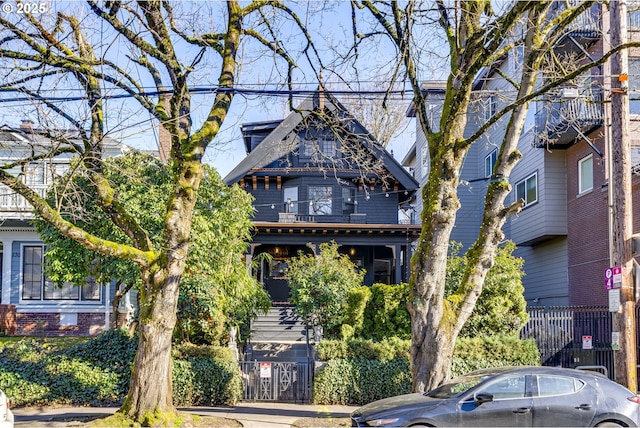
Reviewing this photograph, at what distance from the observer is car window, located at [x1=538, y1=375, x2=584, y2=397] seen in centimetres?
894

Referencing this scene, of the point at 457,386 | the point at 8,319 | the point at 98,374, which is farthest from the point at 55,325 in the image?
the point at 457,386

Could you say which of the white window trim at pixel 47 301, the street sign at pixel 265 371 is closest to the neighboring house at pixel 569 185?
the street sign at pixel 265 371

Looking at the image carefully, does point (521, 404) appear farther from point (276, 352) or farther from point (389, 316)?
point (276, 352)

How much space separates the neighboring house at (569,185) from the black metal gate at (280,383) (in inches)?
325

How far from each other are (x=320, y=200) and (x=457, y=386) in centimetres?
1769

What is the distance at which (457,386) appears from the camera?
921cm

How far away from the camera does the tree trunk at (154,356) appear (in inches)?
400

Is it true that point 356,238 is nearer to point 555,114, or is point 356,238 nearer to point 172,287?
point 555,114

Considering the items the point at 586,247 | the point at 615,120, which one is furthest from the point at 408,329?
the point at 586,247

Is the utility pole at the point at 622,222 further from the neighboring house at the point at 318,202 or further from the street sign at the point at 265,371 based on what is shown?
the neighboring house at the point at 318,202

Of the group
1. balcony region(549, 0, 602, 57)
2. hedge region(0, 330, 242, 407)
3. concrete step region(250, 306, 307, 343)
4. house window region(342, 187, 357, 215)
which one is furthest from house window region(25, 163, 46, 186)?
balcony region(549, 0, 602, 57)

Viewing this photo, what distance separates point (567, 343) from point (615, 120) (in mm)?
6073

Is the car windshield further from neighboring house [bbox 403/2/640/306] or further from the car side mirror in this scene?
neighboring house [bbox 403/2/640/306]

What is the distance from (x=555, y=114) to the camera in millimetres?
20094
